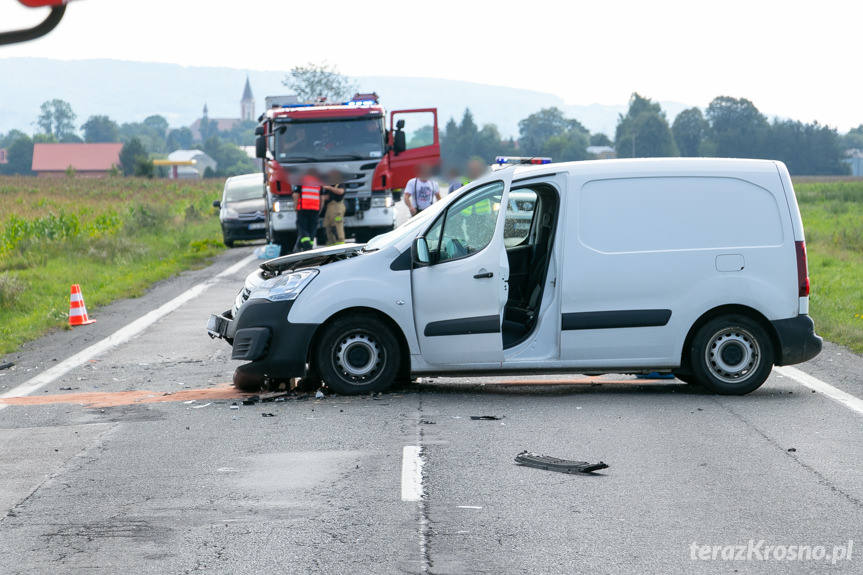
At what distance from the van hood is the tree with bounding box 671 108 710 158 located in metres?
103

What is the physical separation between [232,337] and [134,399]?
896mm

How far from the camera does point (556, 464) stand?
6367mm

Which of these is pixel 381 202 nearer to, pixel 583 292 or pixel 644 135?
pixel 583 292

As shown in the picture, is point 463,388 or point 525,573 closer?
point 525,573

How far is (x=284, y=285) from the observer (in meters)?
8.78

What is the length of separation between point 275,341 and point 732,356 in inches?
141

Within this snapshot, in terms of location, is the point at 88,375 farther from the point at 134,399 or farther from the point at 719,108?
the point at 719,108

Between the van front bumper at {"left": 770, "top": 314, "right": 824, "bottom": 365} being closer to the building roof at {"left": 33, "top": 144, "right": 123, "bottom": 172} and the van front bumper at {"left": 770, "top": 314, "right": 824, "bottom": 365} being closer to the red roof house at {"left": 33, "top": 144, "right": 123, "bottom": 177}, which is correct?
the red roof house at {"left": 33, "top": 144, "right": 123, "bottom": 177}

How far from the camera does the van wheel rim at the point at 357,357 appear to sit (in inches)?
344

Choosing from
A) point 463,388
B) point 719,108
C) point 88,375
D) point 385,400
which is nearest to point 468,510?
point 385,400

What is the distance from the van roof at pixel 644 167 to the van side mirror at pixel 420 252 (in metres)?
0.88

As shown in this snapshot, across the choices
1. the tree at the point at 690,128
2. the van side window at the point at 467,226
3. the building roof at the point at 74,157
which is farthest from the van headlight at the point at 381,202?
the building roof at the point at 74,157

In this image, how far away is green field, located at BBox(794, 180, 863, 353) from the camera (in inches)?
496

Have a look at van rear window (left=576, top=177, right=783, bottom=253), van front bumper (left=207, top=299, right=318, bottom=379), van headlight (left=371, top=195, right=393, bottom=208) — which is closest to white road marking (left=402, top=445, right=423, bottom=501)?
van front bumper (left=207, top=299, right=318, bottom=379)
